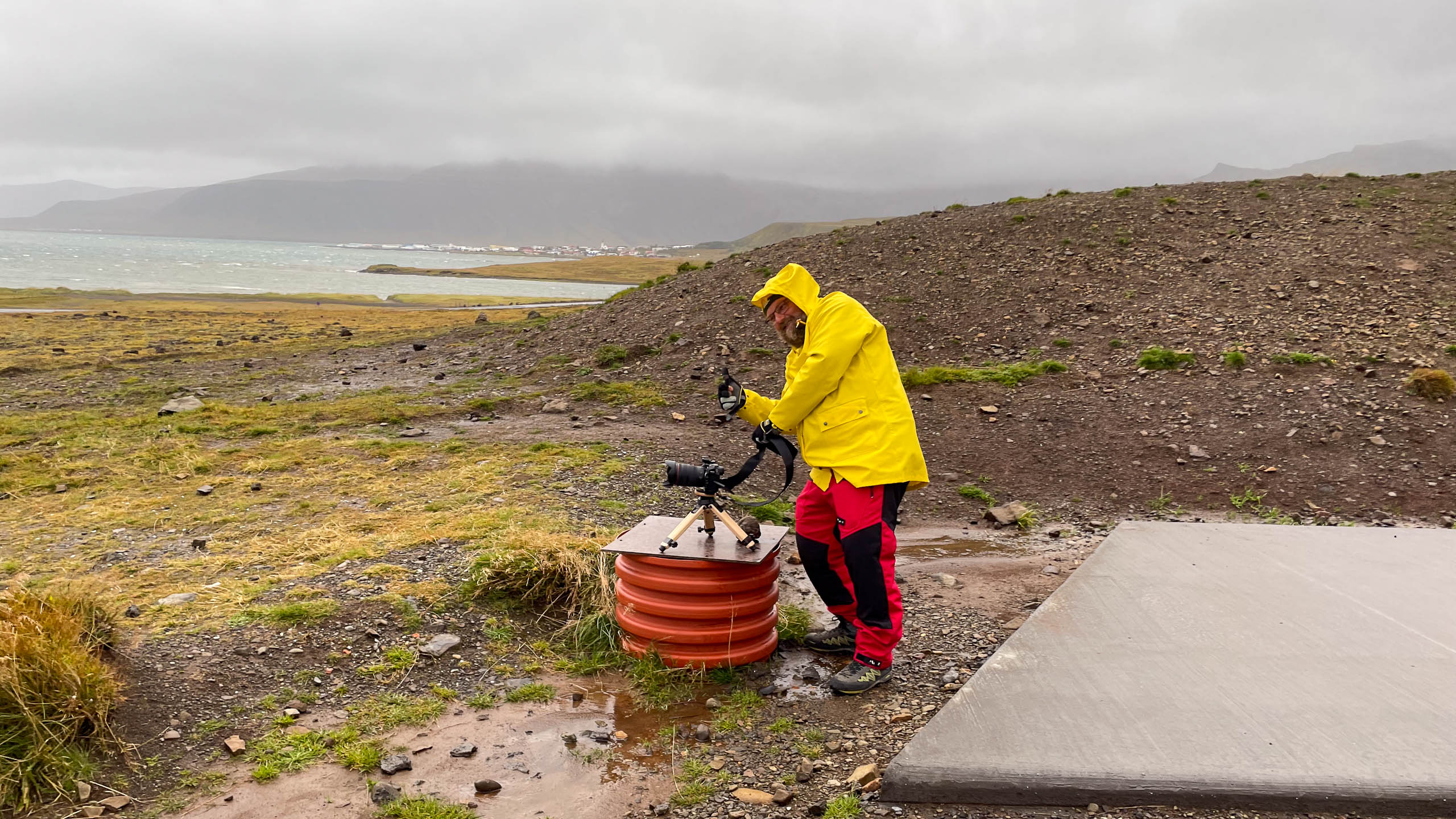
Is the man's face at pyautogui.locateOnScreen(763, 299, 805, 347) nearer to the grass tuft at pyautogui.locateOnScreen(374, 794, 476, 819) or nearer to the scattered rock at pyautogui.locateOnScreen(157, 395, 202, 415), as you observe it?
the grass tuft at pyautogui.locateOnScreen(374, 794, 476, 819)

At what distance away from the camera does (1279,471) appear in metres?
10.3

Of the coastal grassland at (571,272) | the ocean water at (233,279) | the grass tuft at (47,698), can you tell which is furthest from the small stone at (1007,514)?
the coastal grassland at (571,272)

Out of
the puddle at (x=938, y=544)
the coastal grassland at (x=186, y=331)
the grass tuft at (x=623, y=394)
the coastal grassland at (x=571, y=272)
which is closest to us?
the puddle at (x=938, y=544)

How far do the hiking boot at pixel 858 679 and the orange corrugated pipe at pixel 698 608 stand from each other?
564 millimetres

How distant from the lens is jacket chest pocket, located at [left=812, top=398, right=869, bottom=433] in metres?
4.98

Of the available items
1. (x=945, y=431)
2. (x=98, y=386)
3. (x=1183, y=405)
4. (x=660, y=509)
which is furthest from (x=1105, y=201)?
(x=98, y=386)

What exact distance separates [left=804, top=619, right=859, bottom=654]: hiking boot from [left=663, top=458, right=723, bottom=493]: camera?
139 cm

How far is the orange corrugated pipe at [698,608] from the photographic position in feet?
17.4

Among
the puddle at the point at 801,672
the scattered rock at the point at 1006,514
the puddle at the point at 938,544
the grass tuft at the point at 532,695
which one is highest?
the grass tuft at the point at 532,695

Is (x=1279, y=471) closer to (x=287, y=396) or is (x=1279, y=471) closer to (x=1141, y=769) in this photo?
(x=1141, y=769)

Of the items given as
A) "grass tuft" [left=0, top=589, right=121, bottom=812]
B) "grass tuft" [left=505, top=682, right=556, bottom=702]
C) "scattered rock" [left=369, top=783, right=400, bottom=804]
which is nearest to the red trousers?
"grass tuft" [left=505, top=682, right=556, bottom=702]

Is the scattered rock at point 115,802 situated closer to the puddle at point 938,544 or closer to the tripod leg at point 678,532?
the tripod leg at point 678,532

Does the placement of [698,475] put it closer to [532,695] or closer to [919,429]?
[532,695]

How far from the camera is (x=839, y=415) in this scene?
16.5 ft
